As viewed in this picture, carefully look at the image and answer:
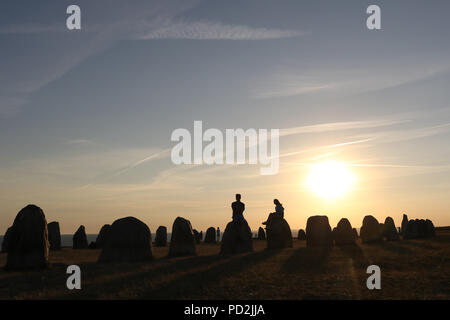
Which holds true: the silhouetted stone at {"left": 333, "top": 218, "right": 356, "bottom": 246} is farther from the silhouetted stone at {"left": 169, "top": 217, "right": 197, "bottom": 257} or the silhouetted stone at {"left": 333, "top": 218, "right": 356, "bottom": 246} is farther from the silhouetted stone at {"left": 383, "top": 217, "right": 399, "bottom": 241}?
the silhouetted stone at {"left": 169, "top": 217, "right": 197, "bottom": 257}

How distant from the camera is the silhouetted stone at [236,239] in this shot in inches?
943

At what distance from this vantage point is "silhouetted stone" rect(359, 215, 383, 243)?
32281mm

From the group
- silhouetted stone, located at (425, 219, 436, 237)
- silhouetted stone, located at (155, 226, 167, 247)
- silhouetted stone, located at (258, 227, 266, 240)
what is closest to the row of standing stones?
silhouetted stone, located at (425, 219, 436, 237)

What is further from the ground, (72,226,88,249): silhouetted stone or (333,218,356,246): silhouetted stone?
(333,218,356,246): silhouetted stone

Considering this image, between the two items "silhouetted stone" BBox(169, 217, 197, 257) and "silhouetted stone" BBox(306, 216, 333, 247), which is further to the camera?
"silhouetted stone" BBox(306, 216, 333, 247)

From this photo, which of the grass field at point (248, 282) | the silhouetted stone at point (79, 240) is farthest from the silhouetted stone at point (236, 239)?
the silhouetted stone at point (79, 240)

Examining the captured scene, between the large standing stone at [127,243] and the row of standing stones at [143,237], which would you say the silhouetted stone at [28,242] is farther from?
the large standing stone at [127,243]

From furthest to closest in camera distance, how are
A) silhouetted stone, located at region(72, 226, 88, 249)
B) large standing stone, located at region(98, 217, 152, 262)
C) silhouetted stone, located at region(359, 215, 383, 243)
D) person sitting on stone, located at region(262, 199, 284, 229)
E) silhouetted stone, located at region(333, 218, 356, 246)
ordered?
1. silhouetted stone, located at region(72, 226, 88, 249)
2. silhouetted stone, located at region(359, 215, 383, 243)
3. silhouetted stone, located at region(333, 218, 356, 246)
4. person sitting on stone, located at region(262, 199, 284, 229)
5. large standing stone, located at region(98, 217, 152, 262)

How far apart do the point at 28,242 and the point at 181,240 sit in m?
9.24

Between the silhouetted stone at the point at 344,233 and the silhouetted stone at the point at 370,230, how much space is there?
2.43m
